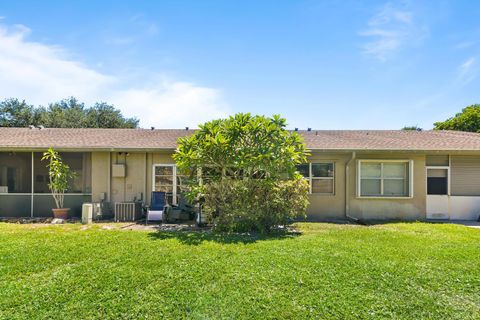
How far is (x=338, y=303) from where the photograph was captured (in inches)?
157

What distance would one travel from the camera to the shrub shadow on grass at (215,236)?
6.70m

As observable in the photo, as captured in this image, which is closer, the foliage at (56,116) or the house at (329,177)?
the house at (329,177)

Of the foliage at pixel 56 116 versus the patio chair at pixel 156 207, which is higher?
the foliage at pixel 56 116

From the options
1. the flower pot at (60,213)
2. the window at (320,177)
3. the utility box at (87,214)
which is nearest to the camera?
the utility box at (87,214)

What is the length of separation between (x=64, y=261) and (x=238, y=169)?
4.55 m

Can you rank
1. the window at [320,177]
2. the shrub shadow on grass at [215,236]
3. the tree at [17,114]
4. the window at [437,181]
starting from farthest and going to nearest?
the tree at [17,114]
the window at [437,181]
the window at [320,177]
the shrub shadow on grass at [215,236]

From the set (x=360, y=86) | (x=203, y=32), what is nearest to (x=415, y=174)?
(x=360, y=86)

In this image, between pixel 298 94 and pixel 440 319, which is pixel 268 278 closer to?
pixel 440 319

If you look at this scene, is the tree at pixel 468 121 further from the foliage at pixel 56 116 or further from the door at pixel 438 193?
the foliage at pixel 56 116

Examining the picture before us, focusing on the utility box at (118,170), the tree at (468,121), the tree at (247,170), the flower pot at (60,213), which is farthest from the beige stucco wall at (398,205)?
the tree at (468,121)

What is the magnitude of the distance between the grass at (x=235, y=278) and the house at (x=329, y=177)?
12.8 feet

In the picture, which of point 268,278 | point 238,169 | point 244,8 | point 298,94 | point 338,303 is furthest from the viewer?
point 298,94

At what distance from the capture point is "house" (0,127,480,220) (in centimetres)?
1056

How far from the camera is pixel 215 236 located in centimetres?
720
